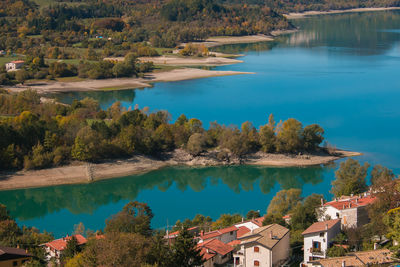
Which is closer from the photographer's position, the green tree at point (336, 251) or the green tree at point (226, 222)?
the green tree at point (336, 251)

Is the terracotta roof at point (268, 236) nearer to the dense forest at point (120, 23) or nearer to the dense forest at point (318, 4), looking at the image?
the dense forest at point (120, 23)

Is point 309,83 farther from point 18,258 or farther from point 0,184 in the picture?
point 18,258

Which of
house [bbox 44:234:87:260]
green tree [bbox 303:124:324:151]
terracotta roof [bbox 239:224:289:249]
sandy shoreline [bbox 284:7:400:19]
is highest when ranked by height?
sandy shoreline [bbox 284:7:400:19]

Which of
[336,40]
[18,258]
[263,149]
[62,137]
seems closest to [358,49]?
[336,40]

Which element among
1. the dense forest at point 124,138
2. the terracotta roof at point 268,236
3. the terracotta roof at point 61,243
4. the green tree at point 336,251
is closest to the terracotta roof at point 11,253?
the terracotta roof at point 61,243

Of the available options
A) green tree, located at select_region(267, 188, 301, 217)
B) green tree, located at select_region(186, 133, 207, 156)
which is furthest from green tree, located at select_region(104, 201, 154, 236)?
green tree, located at select_region(186, 133, 207, 156)

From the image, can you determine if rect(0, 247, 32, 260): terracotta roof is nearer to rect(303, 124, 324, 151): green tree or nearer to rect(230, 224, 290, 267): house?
rect(230, 224, 290, 267): house

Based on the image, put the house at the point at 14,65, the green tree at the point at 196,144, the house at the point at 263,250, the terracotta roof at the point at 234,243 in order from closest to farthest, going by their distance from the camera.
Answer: the house at the point at 263,250 → the terracotta roof at the point at 234,243 → the green tree at the point at 196,144 → the house at the point at 14,65
